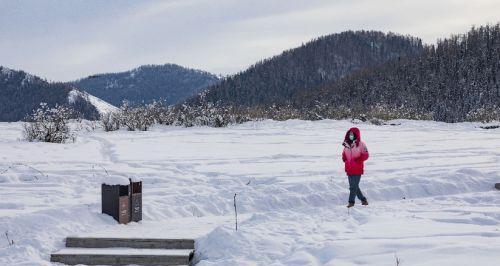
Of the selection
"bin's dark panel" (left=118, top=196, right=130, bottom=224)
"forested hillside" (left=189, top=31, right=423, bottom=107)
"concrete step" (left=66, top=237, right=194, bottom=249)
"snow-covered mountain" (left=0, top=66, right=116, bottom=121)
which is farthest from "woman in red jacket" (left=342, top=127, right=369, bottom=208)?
"snow-covered mountain" (left=0, top=66, right=116, bottom=121)

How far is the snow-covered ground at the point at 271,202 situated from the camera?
20.1ft

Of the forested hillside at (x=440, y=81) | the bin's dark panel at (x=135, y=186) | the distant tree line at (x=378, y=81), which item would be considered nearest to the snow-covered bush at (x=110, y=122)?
the distant tree line at (x=378, y=81)

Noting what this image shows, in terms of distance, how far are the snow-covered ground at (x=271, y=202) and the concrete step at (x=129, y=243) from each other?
22cm

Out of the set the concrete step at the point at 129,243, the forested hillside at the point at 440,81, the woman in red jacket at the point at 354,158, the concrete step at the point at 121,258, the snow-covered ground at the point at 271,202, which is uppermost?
the forested hillside at the point at 440,81

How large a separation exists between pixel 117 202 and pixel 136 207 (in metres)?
0.42

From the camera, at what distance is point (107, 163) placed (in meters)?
13.8

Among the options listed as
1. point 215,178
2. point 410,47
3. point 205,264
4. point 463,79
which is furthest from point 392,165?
point 410,47

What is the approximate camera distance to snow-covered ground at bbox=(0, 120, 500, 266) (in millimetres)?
6133

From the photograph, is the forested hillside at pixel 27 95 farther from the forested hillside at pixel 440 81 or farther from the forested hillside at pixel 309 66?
the forested hillside at pixel 440 81

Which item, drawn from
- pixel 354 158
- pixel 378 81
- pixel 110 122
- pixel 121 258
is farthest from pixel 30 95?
pixel 121 258

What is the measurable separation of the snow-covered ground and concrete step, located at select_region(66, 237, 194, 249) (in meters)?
0.22

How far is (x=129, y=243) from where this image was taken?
7039mm

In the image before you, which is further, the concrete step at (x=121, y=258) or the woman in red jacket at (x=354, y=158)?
the woman in red jacket at (x=354, y=158)

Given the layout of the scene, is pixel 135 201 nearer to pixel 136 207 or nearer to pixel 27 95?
pixel 136 207
